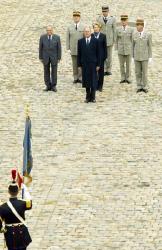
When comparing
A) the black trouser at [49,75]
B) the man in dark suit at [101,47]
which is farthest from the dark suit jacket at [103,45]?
the black trouser at [49,75]

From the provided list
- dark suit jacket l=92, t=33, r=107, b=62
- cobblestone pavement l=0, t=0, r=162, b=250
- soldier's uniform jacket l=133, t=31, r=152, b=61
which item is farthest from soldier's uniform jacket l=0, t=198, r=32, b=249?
soldier's uniform jacket l=133, t=31, r=152, b=61

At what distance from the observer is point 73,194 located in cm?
1677

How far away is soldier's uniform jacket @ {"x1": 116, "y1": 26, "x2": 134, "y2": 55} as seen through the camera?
2244 centimetres

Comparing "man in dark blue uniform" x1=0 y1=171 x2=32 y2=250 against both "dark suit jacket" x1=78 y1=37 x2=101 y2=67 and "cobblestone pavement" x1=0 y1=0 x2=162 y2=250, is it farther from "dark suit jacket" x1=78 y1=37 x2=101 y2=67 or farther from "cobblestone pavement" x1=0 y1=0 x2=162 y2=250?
"dark suit jacket" x1=78 y1=37 x2=101 y2=67

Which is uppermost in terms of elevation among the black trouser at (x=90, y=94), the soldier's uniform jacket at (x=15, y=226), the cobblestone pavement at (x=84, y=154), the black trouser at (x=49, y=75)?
the soldier's uniform jacket at (x=15, y=226)

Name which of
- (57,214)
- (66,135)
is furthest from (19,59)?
(57,214)

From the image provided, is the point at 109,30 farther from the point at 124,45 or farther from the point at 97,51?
the point at 97,51

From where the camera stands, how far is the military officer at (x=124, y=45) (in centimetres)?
2244

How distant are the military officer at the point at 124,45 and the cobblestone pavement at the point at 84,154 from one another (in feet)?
1.13

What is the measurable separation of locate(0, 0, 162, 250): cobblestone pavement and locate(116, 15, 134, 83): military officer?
13.5 inches

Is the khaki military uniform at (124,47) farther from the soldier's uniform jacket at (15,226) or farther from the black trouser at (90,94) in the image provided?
the soldier's uniform jacket at (15,226)

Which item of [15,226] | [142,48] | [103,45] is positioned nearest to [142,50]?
[142,48]

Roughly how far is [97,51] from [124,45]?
1060 mm

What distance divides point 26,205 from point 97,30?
920 cm
